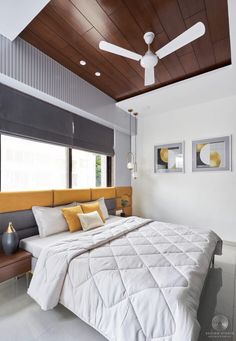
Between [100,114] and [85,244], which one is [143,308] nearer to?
[85,244]

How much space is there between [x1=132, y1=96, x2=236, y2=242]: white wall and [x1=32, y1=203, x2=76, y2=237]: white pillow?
2542mm

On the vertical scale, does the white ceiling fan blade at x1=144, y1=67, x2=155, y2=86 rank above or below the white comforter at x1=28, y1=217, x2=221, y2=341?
above

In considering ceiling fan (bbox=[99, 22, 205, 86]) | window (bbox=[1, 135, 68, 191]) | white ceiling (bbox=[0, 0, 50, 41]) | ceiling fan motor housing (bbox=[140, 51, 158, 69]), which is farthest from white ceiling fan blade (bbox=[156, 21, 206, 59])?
window (bbox=[1, 135, 68, 191])

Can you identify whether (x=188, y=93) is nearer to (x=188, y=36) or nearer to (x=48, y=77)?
(x=188, y=36)

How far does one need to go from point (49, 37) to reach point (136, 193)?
3.73 meters

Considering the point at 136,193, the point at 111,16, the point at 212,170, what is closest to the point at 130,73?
the point at 111,16

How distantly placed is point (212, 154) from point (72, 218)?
3.03 metres

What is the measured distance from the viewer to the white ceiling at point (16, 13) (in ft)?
5.61

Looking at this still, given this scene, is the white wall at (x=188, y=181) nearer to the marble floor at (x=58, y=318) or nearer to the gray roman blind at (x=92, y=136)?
the gray roman blind at (x=92, y=136)

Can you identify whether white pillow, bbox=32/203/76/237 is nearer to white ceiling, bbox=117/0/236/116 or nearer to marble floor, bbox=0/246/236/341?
marble floor, bbox=0/246/236/341

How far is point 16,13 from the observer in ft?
5.98

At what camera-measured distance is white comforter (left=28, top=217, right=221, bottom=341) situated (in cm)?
113

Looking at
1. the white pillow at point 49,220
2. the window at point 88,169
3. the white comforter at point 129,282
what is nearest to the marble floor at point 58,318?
the white comforter at point 129,282

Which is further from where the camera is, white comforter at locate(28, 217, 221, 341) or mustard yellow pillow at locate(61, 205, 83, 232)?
mustard yellow pillow at locate(61, 205, 83, 232)
